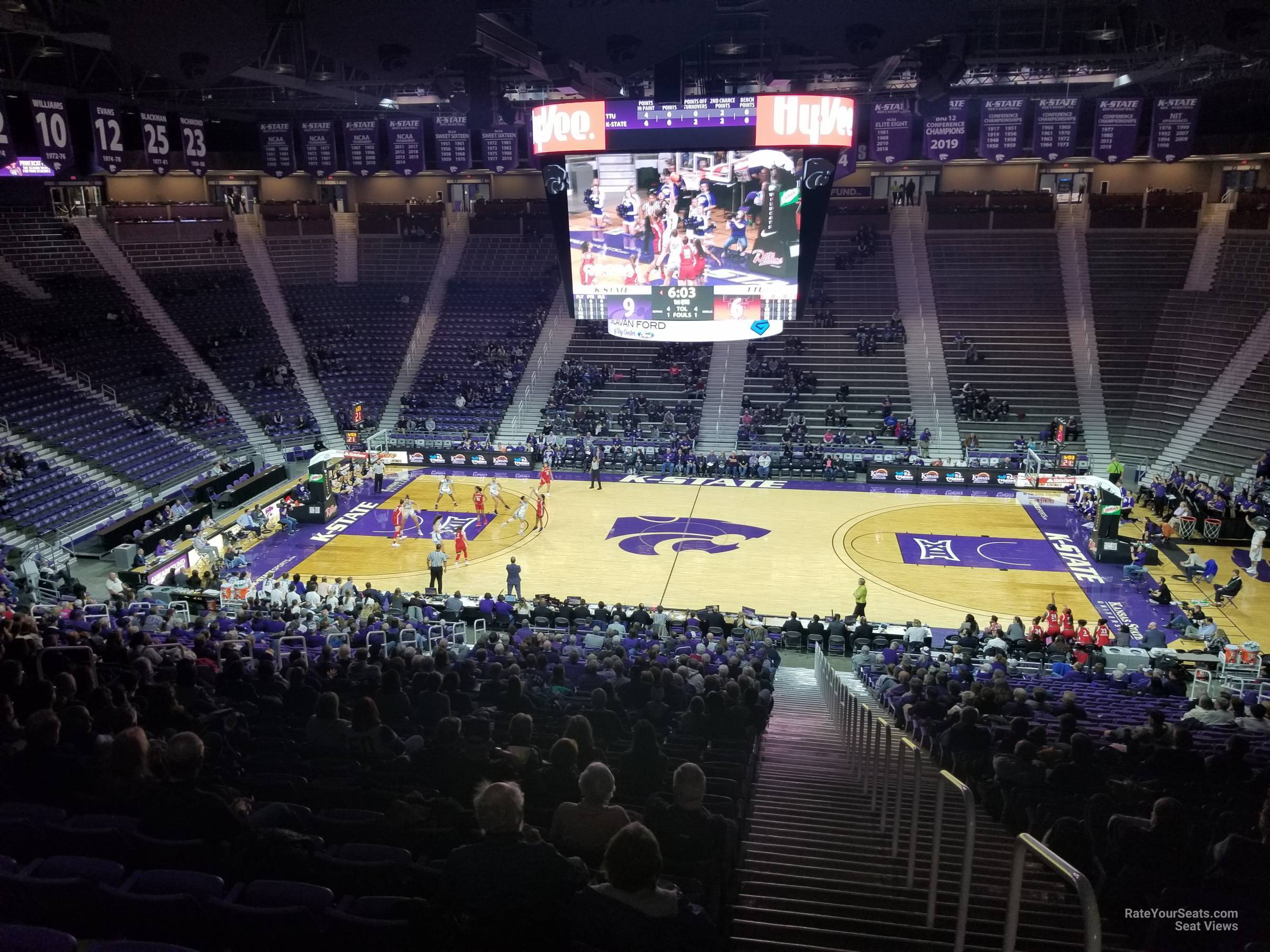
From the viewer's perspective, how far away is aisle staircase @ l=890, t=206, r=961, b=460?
38875 millimetres

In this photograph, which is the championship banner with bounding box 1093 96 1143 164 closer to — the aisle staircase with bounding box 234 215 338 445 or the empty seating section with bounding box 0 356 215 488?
the aisle staircase with bounding box 234 215 338 445

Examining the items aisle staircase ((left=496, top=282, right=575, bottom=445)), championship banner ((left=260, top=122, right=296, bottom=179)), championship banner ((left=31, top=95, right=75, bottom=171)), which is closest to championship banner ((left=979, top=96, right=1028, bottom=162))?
aisle staircase ((left=496, top=282, right=575, bottom=445))

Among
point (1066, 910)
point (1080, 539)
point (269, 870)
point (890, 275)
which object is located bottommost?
point (1080, 539)

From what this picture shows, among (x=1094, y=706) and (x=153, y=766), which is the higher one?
(x=153, y=766)

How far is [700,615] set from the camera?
2097 cm

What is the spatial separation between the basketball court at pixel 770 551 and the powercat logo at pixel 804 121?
35.6ft

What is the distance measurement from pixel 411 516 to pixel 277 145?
12759mm

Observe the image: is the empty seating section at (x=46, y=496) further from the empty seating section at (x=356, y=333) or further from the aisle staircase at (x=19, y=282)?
the empty seating section at (x=356, y=333)

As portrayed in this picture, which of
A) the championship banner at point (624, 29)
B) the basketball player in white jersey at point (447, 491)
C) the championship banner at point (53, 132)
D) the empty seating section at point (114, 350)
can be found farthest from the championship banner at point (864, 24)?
the empty seating section at point (114, 350)

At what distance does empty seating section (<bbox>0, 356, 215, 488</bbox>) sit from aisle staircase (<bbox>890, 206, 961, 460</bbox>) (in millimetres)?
27887

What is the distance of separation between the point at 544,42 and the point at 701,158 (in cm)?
Answer: 817

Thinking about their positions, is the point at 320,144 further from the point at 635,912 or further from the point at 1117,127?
the point at 635,912

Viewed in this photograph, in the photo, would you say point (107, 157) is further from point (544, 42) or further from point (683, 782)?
point (683, 782)

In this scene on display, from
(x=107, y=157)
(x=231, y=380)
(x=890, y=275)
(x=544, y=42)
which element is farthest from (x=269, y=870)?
(x=890, y=275)
